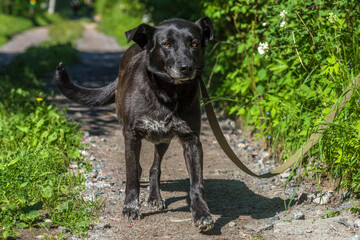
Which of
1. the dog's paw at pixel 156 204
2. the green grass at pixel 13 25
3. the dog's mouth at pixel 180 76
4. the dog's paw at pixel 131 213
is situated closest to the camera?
the dog's mouth at pixel 180 76

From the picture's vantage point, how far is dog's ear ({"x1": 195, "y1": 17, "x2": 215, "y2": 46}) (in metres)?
3.91

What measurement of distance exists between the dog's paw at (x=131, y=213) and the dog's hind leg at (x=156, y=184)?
13.4 inches

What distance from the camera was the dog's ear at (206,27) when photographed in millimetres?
3908

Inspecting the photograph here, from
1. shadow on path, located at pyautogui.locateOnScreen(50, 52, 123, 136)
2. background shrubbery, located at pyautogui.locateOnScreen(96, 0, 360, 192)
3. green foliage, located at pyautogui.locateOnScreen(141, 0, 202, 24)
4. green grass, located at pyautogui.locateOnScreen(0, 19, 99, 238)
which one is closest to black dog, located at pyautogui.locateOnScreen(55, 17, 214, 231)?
green grass, located at pyautogui.locateOnScreen(0, 19, 99, 238)

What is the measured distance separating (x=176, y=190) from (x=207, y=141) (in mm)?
1772

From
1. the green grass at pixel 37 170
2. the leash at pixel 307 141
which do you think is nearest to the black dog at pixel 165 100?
the leash at pixel 307 141

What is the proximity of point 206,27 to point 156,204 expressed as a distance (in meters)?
1.57

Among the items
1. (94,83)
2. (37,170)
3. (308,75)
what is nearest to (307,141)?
(308,75)

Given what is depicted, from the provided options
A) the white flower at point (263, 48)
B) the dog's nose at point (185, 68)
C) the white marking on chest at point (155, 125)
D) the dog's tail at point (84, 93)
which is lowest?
the white marking on chest at point (155, 125)

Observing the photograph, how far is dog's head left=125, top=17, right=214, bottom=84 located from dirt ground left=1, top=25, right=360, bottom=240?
3.84 ft

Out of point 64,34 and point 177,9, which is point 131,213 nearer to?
point 177,9

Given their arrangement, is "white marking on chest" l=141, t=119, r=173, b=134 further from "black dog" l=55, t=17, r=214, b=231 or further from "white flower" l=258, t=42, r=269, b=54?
"white flower" l=258, t=42, r=269, b=54

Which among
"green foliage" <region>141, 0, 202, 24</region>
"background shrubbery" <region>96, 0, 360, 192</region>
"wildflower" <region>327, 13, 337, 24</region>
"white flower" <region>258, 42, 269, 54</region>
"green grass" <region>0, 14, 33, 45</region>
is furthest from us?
"green grass" <region>0, 14, 33, 45</region>

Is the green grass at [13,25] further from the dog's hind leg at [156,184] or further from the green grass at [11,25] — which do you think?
the dog's hind leg at [156,184]
